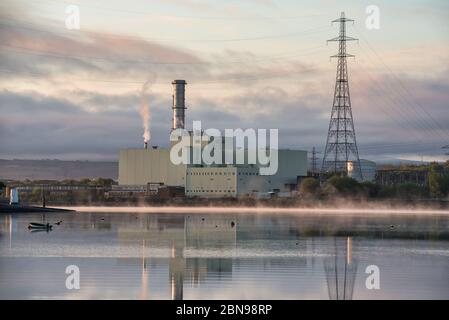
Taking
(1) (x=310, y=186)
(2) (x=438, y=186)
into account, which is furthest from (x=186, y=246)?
(2) (x=438, y=186)

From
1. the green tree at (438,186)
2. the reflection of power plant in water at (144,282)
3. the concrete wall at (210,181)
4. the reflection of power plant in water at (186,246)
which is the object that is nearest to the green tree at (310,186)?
the concrete wall at (210,181)

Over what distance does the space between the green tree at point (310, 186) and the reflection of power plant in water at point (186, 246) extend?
168 feet

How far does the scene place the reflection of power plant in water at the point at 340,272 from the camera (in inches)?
Result: 952

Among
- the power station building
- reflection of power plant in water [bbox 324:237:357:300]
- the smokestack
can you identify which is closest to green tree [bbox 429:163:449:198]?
the power station building

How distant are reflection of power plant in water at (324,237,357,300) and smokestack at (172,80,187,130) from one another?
3023 inches

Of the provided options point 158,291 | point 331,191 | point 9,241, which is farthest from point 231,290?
point 331,191

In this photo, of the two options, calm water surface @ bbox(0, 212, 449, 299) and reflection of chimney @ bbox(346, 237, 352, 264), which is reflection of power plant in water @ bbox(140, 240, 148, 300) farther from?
reflection of chimney @ bbox(346, 237, 352, 264)

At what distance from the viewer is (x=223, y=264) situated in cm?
3125

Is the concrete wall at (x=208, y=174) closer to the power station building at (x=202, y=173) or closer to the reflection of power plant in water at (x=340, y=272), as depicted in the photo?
the power station building at (x=202, y=173)

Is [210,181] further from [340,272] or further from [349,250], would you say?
[340,272]

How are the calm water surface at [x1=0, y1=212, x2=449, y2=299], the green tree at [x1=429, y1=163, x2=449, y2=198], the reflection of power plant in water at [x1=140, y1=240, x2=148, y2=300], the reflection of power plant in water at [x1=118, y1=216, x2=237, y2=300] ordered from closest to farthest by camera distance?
the reflection of power plant in water at [x1=140, y1=240, x2=148, y2=300], the calm water surface at [x1=0, y1=212, x2=449, y2=299], the reflection of power plant in water at [x1=118, y1=216, x2=237, y2=300], the green tree at [x1=429, y1=163, x2=449, y2=198]

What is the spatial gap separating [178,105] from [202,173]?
29.7 feet

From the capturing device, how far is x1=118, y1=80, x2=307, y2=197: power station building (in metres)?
116
